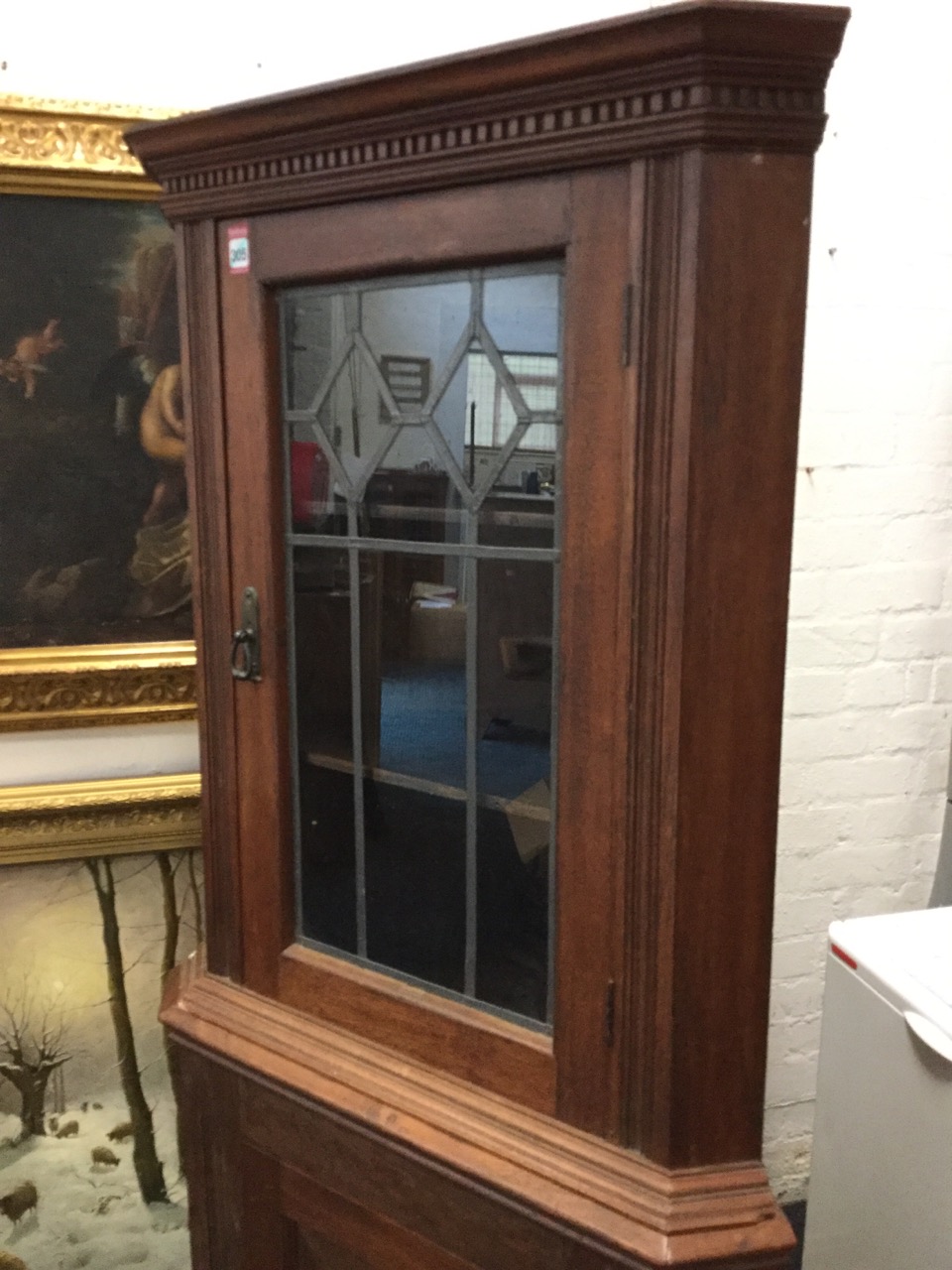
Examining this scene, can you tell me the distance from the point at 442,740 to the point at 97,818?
28.1 inches

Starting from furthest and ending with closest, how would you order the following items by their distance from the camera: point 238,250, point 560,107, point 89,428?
1. point 89,428
2. point 238,250
3. point 560,107

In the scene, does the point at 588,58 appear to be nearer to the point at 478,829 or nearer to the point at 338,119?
the point at 338,119

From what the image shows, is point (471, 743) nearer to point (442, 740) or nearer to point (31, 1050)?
point (442, 740)

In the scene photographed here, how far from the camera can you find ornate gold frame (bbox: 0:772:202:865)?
1.43 m

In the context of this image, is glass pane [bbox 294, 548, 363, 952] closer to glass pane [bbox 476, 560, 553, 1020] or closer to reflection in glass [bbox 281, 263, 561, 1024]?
reflection in glass [bbox 281, 263, 561, 1024]

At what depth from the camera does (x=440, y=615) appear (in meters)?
0.97

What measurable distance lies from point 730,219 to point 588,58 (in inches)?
6.1

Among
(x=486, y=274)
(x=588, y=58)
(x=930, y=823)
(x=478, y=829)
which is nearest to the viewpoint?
(x=588, y=58)

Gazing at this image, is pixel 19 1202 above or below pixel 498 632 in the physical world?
below

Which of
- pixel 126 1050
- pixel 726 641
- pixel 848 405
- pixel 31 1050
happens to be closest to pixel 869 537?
pixel 848 405

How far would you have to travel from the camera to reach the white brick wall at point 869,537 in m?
1.35

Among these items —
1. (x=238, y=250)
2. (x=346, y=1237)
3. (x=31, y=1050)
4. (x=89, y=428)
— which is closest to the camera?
(x=238, y=250)

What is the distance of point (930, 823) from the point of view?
5.10 ft

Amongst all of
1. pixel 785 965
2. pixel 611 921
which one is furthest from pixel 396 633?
pixel 785 965
